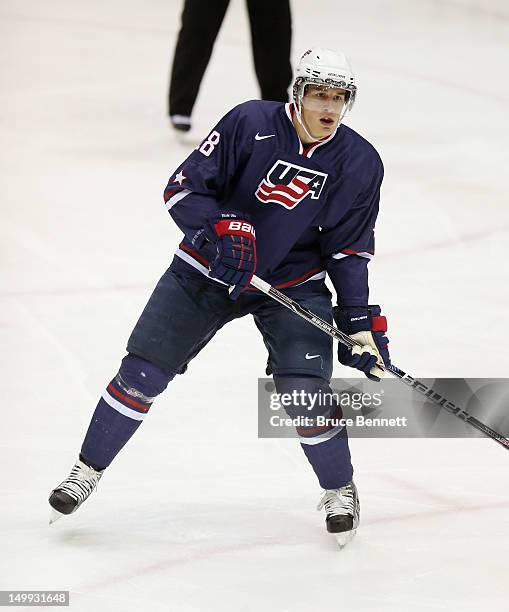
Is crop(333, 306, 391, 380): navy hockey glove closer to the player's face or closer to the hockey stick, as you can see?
the hockey stick

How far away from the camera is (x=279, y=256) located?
8.48 feet

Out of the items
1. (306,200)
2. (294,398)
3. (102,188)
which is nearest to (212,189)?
(306,200)

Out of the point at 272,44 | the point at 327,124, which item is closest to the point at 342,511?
the point at 327,124

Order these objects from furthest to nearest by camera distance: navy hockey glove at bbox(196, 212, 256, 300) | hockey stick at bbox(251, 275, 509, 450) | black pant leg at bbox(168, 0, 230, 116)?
black pant leg at bbox(168, 0, 230, 116), hockey stick at bbox(251, 275, 509, 450), navy hockey glove at bbox(196, 212, 256, 300)

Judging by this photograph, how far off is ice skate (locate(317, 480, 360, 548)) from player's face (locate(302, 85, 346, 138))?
30.1 inches

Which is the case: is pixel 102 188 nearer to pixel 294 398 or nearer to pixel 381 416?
pixel 381 416

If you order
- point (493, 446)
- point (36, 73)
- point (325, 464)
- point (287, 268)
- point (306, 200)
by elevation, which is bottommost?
point (36, 73)

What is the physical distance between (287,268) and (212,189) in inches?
9.4

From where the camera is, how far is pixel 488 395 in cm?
347

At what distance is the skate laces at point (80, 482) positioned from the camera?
8.48 feet

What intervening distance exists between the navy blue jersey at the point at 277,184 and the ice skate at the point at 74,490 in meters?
0.50

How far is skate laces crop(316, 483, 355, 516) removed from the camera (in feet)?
8.52

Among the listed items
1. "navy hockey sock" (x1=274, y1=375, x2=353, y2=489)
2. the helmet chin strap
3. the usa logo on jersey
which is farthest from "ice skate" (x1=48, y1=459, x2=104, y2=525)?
the helmet chin strap

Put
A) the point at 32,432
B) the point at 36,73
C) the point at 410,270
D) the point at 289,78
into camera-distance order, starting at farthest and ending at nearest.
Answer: the point at 36,73
the point at 289,78
the point at 410,270
the point at 32,432
